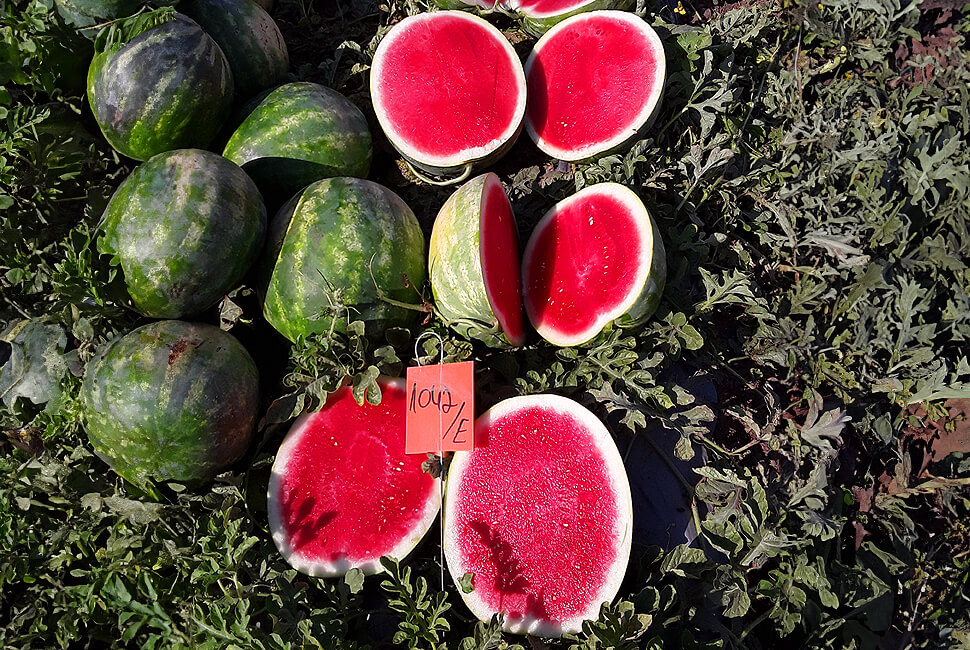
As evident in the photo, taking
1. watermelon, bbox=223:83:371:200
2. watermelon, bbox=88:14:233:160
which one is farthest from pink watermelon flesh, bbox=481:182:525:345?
watermelon, bbox=88:14:233:160

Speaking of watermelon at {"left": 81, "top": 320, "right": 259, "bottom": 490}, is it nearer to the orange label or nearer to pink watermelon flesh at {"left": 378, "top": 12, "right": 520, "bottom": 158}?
the orange label

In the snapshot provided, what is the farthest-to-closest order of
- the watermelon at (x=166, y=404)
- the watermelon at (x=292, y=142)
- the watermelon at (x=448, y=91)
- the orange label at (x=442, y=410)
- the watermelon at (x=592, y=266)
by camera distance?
the watermelon at (x=448, y=91)
the watermelon at (x=292, y=142)
the watermelon at (x=592, y=266)
the orange label at (x=442, y=410)
the watermelon at (x=166, y=404)

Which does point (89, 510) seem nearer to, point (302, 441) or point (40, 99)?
point (302, 441)

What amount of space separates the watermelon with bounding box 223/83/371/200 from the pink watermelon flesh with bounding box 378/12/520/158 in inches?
10.2

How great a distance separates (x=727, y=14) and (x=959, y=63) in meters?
1.44

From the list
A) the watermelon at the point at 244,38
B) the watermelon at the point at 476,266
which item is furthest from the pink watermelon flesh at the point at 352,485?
the watermelon at the point at 244,38

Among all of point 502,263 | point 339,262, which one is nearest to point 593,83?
point 502,263

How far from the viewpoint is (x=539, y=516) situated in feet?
6.92

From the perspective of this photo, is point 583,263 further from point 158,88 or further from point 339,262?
point 158,88

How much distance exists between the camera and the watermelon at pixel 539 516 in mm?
2020

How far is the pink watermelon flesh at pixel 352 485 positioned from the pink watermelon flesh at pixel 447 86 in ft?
3.74

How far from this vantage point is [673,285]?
2539 mm

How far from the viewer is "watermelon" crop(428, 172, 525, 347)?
7.05 feet

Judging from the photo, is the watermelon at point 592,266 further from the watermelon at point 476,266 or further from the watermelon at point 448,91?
the watermelon at point 448,91
